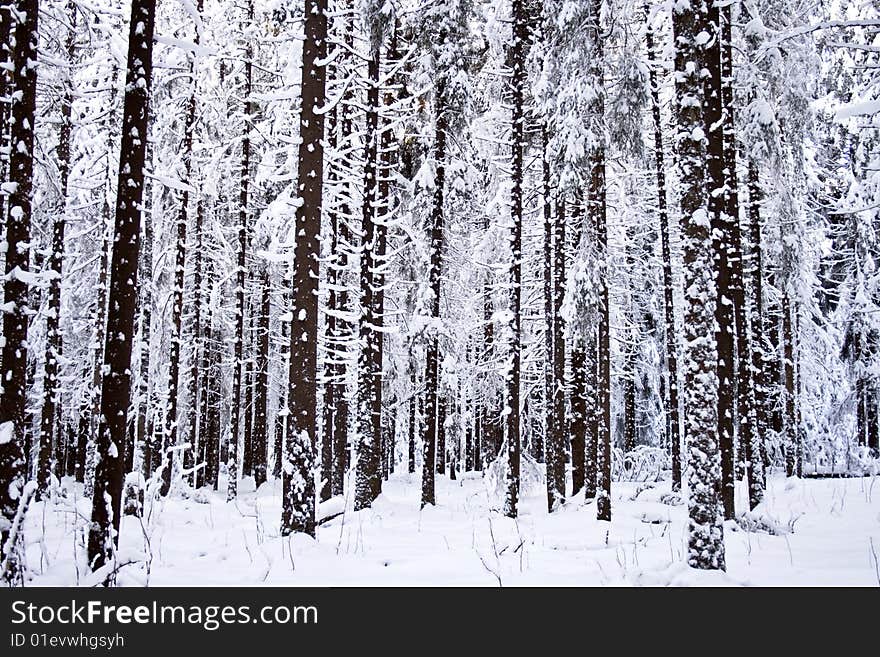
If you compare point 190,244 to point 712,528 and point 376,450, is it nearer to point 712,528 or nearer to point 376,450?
point 376,450

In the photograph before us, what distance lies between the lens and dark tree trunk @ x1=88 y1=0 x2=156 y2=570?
7555mm

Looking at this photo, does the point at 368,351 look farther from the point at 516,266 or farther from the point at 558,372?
the point at 558,372

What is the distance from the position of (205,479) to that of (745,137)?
24421 mm

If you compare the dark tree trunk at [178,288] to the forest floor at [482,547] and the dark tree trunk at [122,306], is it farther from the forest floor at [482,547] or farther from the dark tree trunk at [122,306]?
the dark tree trunk at [122,306]

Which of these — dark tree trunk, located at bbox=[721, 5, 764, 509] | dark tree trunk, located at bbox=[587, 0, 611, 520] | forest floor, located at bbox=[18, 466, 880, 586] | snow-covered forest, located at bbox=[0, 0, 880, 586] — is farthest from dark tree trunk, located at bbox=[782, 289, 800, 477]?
dark tree trunk, located at bbox=[587, 0, 611, 520]

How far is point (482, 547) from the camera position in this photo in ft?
32.8

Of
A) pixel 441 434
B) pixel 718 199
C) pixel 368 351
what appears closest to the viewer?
pixel 718 199

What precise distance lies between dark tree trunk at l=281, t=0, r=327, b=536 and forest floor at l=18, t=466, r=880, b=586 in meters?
0.80

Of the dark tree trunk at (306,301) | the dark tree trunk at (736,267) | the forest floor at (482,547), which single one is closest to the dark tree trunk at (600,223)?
the forest floor at (482,547)

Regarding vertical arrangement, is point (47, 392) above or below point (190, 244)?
→ below

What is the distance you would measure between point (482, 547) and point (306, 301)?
5.32 meters

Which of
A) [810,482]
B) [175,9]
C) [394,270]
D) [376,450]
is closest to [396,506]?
[376,450]

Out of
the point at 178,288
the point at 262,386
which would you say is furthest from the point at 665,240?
the point at 262,386

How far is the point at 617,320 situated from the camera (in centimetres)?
2205
